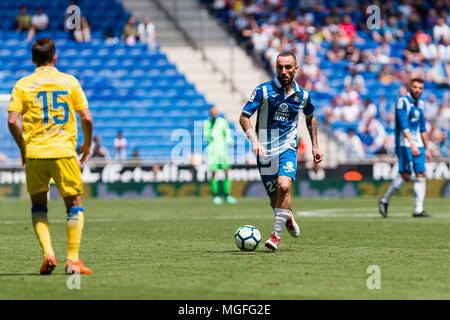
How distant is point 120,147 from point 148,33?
670cm

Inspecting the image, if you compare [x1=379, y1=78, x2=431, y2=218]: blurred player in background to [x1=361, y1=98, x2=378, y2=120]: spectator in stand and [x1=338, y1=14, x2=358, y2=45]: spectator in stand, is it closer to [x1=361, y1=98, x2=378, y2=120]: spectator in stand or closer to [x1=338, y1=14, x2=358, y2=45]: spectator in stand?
[x1=361, y1=98, x2=378, y2=120]: spectator in stand

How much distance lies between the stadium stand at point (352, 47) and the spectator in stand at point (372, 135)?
22 centimetres

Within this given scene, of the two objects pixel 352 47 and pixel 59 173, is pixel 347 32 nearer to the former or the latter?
pixel 352 47

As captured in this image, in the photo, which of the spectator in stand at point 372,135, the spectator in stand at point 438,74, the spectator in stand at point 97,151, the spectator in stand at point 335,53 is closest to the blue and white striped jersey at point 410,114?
the spectator in stand at point 372,135

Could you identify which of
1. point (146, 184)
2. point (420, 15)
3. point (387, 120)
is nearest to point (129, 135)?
point (146, 184)

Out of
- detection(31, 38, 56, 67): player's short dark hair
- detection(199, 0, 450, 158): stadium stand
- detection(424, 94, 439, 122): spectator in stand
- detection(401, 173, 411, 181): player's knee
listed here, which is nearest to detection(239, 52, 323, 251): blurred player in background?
detection(31, 38, 56, 67): player's short dark hair

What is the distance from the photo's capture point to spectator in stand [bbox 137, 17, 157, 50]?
37250 mm

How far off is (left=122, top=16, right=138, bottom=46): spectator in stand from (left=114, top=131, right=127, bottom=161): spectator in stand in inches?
240

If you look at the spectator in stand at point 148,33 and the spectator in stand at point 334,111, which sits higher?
the spectator in stand at point 148,33

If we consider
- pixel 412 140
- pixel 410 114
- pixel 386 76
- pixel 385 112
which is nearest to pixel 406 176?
pixel 412 140

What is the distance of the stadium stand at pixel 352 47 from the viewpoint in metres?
34.7

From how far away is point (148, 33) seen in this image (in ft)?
123

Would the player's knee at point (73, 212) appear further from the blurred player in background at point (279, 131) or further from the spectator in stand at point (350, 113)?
the spectator in stand at point (350, 113)

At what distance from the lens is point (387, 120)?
1355 inches
